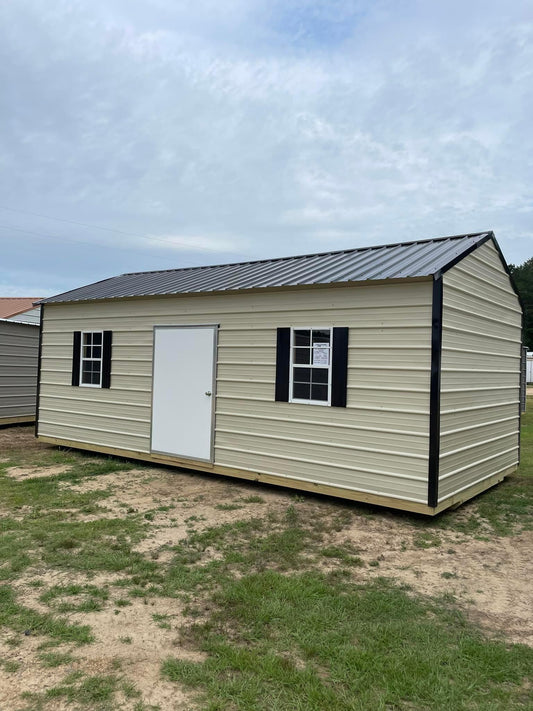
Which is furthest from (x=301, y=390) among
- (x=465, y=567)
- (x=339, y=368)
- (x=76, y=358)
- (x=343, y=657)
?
(x=76, y=358)

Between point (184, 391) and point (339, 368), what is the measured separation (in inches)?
105

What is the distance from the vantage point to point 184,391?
24.2 ft

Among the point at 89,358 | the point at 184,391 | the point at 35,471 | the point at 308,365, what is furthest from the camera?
the point at 89,358

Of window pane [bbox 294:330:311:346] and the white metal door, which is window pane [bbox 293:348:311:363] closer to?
window pane [bbox 294:330:311:346]

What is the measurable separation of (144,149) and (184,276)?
10829 millimetres

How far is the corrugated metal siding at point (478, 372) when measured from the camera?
18.0ft

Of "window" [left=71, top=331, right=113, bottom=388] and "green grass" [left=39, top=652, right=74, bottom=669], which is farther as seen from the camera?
"window" [left=71, top=331, right=113, bottom=388]

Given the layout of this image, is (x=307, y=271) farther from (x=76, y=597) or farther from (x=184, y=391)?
(x=76, y=597)

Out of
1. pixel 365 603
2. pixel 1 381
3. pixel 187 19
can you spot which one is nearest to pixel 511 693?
pixel 365 603

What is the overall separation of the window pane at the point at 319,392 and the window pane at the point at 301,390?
76mm

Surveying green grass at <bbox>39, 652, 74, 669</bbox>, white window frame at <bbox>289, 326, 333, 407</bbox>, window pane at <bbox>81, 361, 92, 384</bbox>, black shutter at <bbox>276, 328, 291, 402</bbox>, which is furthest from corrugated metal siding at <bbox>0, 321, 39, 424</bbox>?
green grass at <bbox>39, 652, 74, 669</bbox>

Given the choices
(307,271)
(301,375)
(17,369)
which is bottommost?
(17,369)

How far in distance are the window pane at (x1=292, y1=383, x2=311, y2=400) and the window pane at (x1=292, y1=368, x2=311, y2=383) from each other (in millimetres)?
52

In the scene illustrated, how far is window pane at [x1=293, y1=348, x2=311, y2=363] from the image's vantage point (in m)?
6.19
